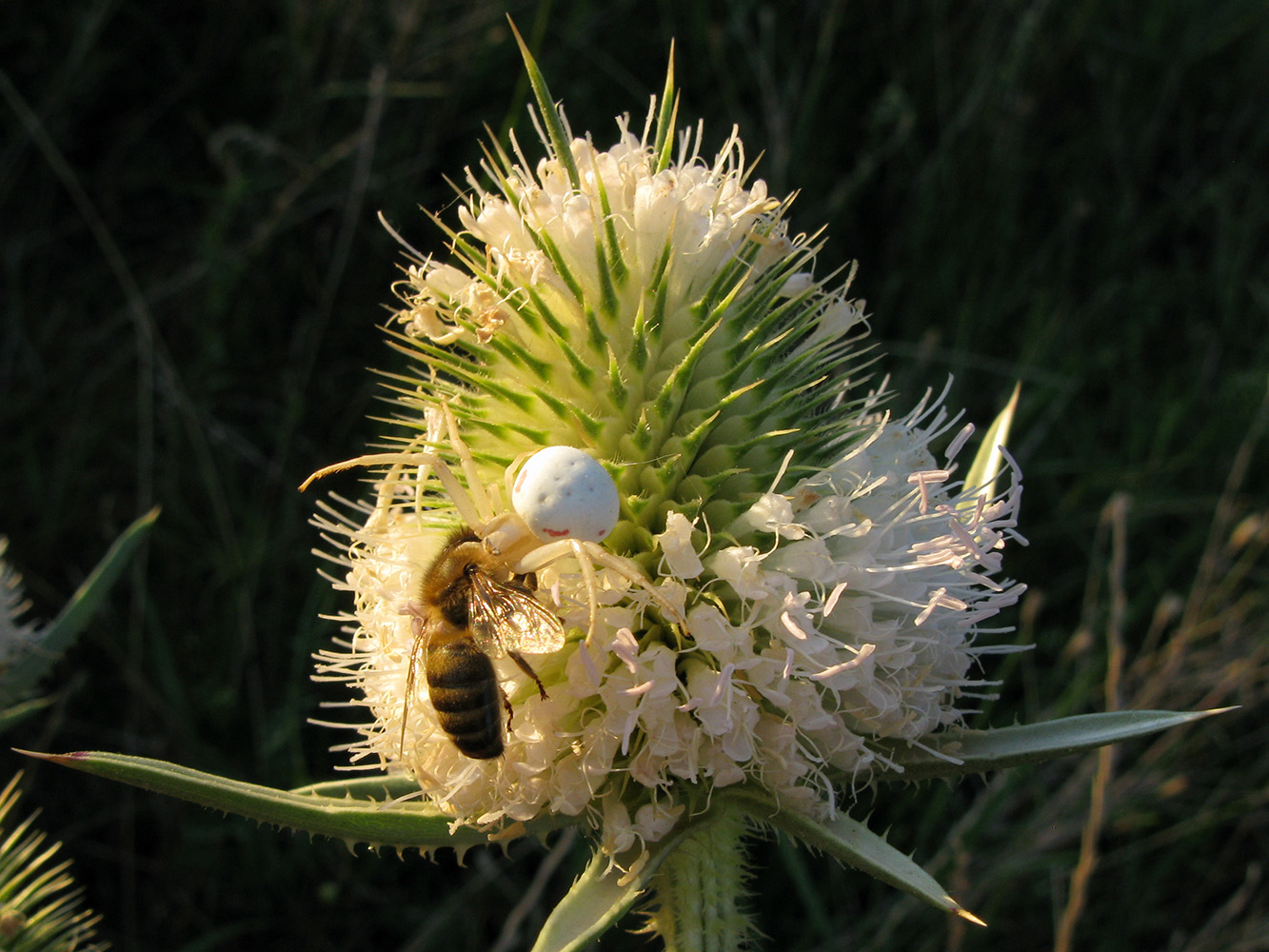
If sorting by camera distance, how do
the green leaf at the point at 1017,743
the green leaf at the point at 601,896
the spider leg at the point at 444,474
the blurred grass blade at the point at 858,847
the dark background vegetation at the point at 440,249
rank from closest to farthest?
the blurred grass blade at the point at 858,847 → the green leaf at the point at 601,896 → the green leaf at the point at 1017,743 → the spider leg at the point at 444,474 → the dark background vegetation at the point at 440,249

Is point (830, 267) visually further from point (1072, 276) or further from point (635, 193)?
point (635, 193)

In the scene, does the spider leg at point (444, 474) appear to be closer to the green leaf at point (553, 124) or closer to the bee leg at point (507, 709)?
the bee leg at point (507, 709)

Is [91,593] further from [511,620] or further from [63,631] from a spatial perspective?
[511,620]

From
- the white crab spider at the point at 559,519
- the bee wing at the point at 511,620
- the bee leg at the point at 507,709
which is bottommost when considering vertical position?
the bee leg at the point at 507,709

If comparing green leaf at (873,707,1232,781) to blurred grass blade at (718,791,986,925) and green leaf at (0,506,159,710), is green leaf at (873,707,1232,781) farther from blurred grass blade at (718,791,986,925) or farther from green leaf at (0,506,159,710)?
green leaf at (0,506,159,710)

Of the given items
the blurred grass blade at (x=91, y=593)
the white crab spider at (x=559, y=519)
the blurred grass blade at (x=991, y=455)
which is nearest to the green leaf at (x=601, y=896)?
the white crab spider at (x=559, y=519)

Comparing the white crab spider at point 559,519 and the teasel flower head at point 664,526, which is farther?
the teasel flower head at point 664,526

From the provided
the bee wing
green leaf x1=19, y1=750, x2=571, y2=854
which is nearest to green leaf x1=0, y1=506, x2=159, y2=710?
green leaf x1=19, y1=750, x2=571, y2=854
